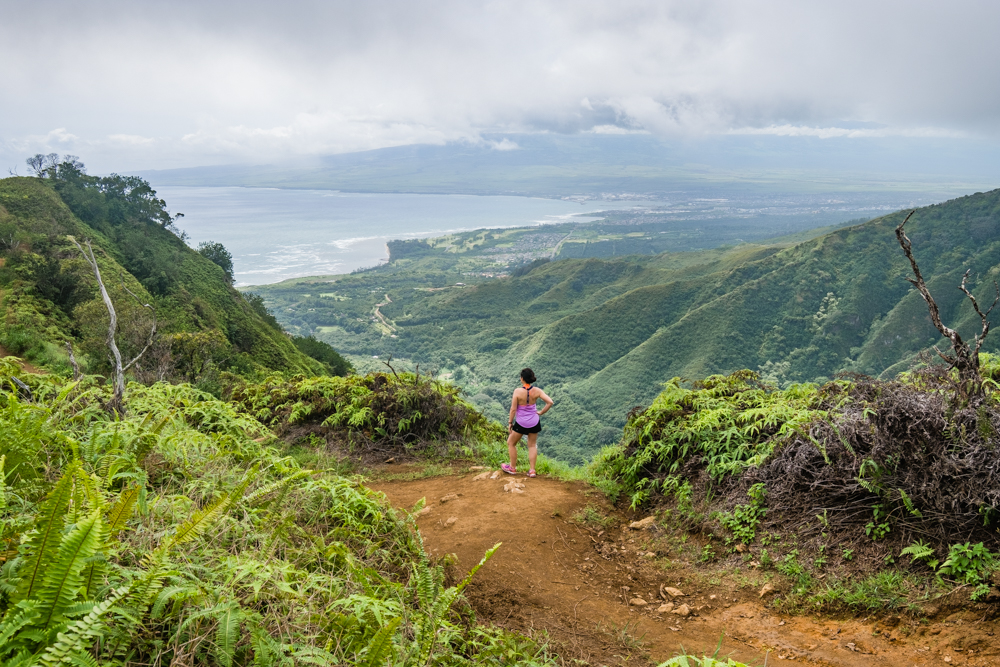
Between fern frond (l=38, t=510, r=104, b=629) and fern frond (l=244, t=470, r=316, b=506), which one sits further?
fern frond (l=244, t=470, r=316, b=506)

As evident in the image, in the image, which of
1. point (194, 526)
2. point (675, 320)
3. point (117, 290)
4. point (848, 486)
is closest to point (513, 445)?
point (848, 486)

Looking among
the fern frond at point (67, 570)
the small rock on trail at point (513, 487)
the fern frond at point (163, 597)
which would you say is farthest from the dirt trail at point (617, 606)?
the fern frond at point (67, 570)

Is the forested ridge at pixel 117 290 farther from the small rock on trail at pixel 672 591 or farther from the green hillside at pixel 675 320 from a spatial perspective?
the green hillside at pixel 675 320

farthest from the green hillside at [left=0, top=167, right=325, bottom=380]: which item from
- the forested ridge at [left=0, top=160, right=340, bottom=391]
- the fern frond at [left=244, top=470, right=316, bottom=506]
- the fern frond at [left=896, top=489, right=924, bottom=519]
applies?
the fern frond at [left=896, top=489, right=924, bottom=519]

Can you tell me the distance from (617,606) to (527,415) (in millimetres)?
2783

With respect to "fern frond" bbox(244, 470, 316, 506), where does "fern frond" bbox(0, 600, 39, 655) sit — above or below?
above

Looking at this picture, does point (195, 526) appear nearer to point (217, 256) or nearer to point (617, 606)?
point (617, 606)

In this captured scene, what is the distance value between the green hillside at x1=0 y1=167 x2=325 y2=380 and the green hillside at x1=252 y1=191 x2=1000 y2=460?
15843mm

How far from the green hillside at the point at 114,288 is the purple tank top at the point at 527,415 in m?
5.96

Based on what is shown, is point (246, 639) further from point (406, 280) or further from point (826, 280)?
point (406, 280)

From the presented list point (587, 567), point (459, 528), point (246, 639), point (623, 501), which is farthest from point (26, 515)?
point (623, 501)

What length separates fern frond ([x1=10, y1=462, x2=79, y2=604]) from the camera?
1744 millimetres

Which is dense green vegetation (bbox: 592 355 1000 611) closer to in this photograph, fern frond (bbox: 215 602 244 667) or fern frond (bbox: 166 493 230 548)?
fern frond (bbox: 215 602 244 667)

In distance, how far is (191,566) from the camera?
7.16ft
